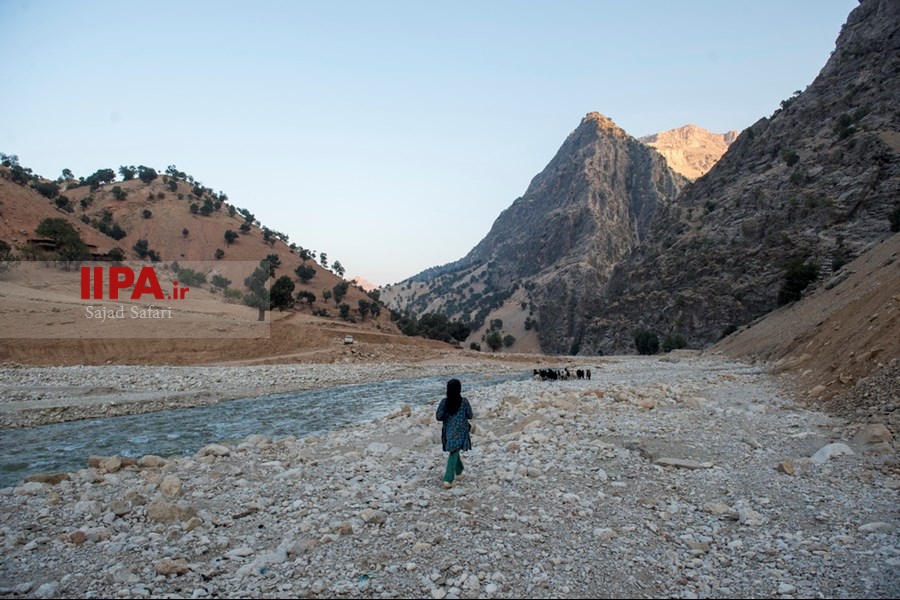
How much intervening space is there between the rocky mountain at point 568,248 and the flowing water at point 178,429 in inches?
3194

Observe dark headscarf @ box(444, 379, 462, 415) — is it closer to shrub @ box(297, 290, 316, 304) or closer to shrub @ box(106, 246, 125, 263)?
shrub @ box(297, 290, 316, 304)

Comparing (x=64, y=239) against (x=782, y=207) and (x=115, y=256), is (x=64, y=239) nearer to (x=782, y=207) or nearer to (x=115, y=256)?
(x=115, y=256)

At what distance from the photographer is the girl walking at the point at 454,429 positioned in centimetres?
744

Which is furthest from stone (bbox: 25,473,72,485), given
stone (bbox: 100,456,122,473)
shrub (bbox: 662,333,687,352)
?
shrub (bbox: 662,333,687,352)

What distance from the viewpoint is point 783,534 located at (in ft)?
16.9

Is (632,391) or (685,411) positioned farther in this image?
(632,391)

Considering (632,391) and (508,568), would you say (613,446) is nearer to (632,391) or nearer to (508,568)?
(508,568)

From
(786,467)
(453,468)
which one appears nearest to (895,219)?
(786,467)

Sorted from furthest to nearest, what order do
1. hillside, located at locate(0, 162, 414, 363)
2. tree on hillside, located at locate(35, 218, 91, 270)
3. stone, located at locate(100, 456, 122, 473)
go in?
tree on hillside, located at locate(35, 218, 91, 270) < hillside, located at locate(0, 162, 414, 363) < stone, located at locate(100, 456, 122, 473)

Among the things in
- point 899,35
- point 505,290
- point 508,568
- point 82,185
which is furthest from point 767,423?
point 505,290

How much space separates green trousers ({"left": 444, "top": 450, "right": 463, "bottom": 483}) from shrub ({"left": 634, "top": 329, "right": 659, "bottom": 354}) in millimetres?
68064

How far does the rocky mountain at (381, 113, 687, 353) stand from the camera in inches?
4444

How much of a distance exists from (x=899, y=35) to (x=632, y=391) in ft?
286

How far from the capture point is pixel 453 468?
24.3ft
